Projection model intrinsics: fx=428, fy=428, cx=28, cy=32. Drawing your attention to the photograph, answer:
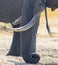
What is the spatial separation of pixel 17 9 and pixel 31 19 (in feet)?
3.89

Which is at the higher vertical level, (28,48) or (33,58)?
(28,48)

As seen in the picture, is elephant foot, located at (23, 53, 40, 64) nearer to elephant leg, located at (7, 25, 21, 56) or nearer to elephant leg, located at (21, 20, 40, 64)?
elephant leg, located at (21, 20, 40, 64)

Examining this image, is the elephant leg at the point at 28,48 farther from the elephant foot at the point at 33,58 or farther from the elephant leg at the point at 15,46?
the elephant leg at the point at 15,46

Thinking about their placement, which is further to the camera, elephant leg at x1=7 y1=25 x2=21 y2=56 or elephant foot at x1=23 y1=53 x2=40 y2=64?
elephant leg at x1=7 y1=25 x2=21 y2=56

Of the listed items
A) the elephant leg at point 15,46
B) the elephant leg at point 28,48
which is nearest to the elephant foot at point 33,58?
the elephant leg at point 28,48

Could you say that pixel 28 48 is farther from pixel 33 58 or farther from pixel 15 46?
pixel 15 46

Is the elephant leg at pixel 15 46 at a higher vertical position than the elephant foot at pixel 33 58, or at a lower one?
higher

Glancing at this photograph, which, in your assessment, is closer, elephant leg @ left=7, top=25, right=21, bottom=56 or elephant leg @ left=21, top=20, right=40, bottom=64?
elephant leg @ left=21, top=20, right=40, bottom=64

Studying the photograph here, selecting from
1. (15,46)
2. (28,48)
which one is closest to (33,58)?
(28,48)

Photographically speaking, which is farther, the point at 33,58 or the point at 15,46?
the point at 15,46

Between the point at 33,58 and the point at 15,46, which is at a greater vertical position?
the point at 15,46

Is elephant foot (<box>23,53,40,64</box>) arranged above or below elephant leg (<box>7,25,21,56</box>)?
below

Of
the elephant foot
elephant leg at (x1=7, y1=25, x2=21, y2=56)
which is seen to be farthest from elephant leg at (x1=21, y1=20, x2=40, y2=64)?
elephant leg at (x1=7, y1=25, x2=21, y2=56)

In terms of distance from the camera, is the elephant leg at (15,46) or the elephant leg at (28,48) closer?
the elephant leg at (28,48)
